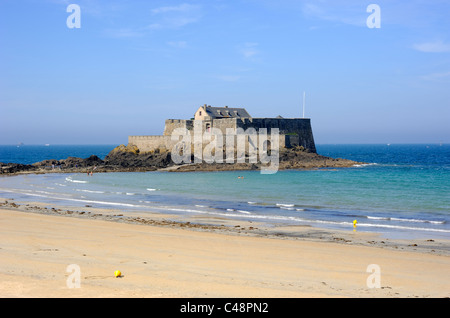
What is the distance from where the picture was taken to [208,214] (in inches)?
792

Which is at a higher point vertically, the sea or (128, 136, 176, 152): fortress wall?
(128, 136, 176, 152): fortress wall

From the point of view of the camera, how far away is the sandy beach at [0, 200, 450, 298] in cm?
794

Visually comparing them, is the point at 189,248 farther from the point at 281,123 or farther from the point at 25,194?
the point at 281,123

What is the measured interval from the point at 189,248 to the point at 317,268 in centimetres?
369

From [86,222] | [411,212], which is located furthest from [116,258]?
[411,212]
